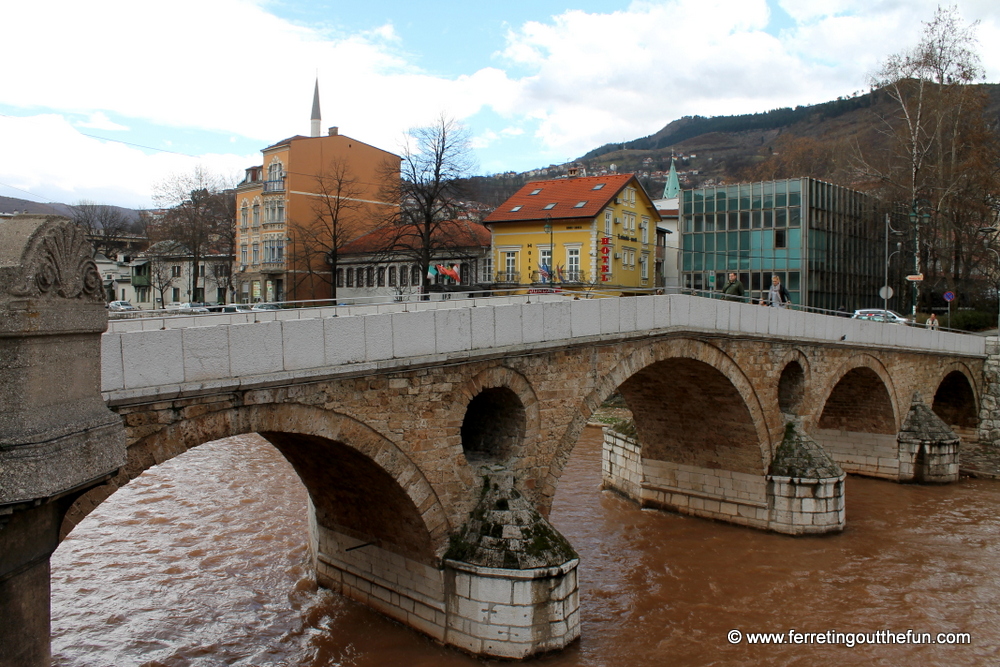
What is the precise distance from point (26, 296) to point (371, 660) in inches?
259

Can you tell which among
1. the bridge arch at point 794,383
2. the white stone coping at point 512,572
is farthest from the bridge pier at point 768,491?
the white stone coping at point 512,572

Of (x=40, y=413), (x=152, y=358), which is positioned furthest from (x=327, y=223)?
(x=40, y=413)

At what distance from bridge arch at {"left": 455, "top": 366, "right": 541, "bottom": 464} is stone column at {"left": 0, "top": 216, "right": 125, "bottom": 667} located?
5.57m

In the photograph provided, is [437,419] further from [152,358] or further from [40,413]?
[40,413]

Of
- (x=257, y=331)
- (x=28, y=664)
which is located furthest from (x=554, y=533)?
(x=28, y=664)

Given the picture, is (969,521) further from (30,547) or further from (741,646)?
(30,547)

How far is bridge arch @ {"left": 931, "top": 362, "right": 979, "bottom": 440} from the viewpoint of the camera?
19406 millimetres

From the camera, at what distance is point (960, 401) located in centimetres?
1984

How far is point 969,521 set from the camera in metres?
14.0

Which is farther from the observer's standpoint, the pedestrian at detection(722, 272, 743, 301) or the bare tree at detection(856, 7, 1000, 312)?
the bare tree at detection(856, 7, 1000, 312)

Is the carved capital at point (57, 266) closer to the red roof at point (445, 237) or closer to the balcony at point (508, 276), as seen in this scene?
the red roof at point (445, 237)

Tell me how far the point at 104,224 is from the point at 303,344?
115 feet

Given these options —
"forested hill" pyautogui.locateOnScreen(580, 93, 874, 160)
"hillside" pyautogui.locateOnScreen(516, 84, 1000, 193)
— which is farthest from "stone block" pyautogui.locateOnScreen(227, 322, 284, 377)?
"forested hill" pyautogui.locateOnScreen(580, 93, 874, 160)

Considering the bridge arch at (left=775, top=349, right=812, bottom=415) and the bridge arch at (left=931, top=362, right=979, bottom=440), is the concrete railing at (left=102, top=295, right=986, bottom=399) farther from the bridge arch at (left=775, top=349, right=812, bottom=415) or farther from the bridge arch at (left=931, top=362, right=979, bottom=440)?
the bridge arch at (left=931, top=362, right=979, bottom=440)
